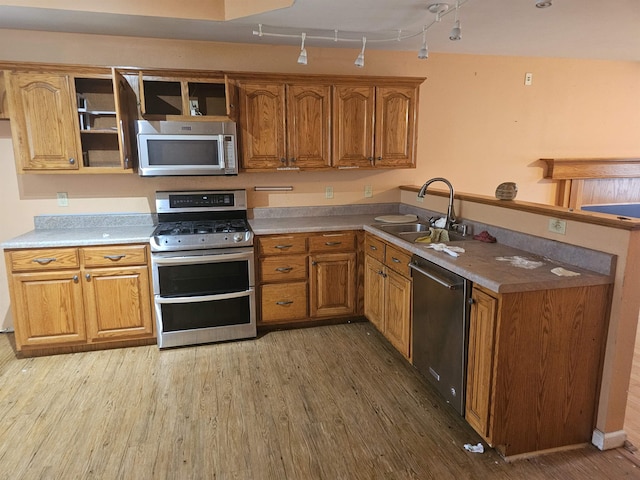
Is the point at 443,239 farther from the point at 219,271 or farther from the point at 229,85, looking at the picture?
the point at 229,85

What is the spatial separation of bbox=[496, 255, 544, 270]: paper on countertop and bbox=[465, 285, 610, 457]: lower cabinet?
9.4 inches

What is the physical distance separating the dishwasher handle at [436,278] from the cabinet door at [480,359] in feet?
0.37

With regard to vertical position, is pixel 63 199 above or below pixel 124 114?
below

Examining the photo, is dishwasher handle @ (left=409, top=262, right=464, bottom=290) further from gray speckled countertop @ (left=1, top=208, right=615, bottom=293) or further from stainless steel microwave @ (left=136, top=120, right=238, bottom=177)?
stainless steel microwave @ (left=136, top=120, right=238, bottom=177)

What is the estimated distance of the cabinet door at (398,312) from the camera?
8.96ft

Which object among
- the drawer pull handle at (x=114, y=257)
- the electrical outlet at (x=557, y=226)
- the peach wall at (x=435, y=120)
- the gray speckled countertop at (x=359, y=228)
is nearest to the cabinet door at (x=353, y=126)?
the peach wall at (x=435, y=120)

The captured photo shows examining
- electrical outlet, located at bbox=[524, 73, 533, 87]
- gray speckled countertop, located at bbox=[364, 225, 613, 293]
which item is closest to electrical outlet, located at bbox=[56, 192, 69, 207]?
gray speckled countertop, located at bbox=[364, 225, 613, 293]

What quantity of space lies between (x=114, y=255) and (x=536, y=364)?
273cm

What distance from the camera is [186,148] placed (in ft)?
10.4

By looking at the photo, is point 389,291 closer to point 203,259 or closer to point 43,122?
point 203,259

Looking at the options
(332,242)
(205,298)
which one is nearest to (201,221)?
(205,298)

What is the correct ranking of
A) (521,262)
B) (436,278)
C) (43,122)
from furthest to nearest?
(43,122) → (436,278) → (521,262)

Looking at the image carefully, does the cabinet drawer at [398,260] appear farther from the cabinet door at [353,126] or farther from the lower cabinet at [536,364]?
the cabinet door at [353,126]

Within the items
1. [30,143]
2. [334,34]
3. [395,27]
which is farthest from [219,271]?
[395,27]
